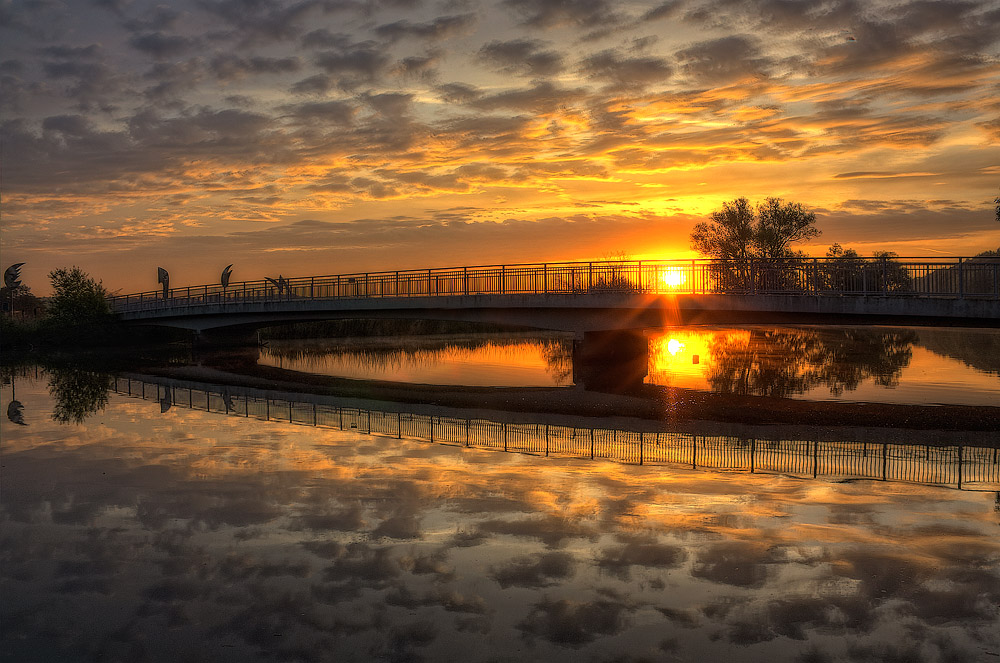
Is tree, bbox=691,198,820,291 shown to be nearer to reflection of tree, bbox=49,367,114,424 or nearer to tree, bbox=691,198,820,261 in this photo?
tree, bbox=691,198,820,261

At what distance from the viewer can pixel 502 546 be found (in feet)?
32.2

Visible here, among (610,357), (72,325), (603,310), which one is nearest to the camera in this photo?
(603,310)

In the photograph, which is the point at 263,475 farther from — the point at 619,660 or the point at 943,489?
the point at 943,489

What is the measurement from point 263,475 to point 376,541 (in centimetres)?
487

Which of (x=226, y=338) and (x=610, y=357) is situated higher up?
(x=226, y=338)

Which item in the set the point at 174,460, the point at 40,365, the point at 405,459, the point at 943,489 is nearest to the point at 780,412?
the point at 943,489

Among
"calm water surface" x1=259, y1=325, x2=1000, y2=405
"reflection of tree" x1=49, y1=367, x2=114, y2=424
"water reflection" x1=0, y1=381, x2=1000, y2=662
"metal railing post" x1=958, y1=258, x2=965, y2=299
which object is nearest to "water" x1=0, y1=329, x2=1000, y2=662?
"water reflection" x1=0, y1=381, x2=1000, y2=662

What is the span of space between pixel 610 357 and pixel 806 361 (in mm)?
9360

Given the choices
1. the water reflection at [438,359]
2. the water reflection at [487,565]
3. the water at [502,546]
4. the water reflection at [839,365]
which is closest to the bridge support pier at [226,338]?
the water reflection at [438,359]

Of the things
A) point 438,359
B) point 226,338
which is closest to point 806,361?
Result: point 438,359

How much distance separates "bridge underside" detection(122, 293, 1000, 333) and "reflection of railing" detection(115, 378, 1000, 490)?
1275cm

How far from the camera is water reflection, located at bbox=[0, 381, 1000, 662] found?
7.16 m

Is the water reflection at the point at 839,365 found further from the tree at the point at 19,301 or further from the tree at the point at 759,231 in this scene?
the tree at the point at 19,301

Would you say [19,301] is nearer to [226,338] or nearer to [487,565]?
[226,338]
